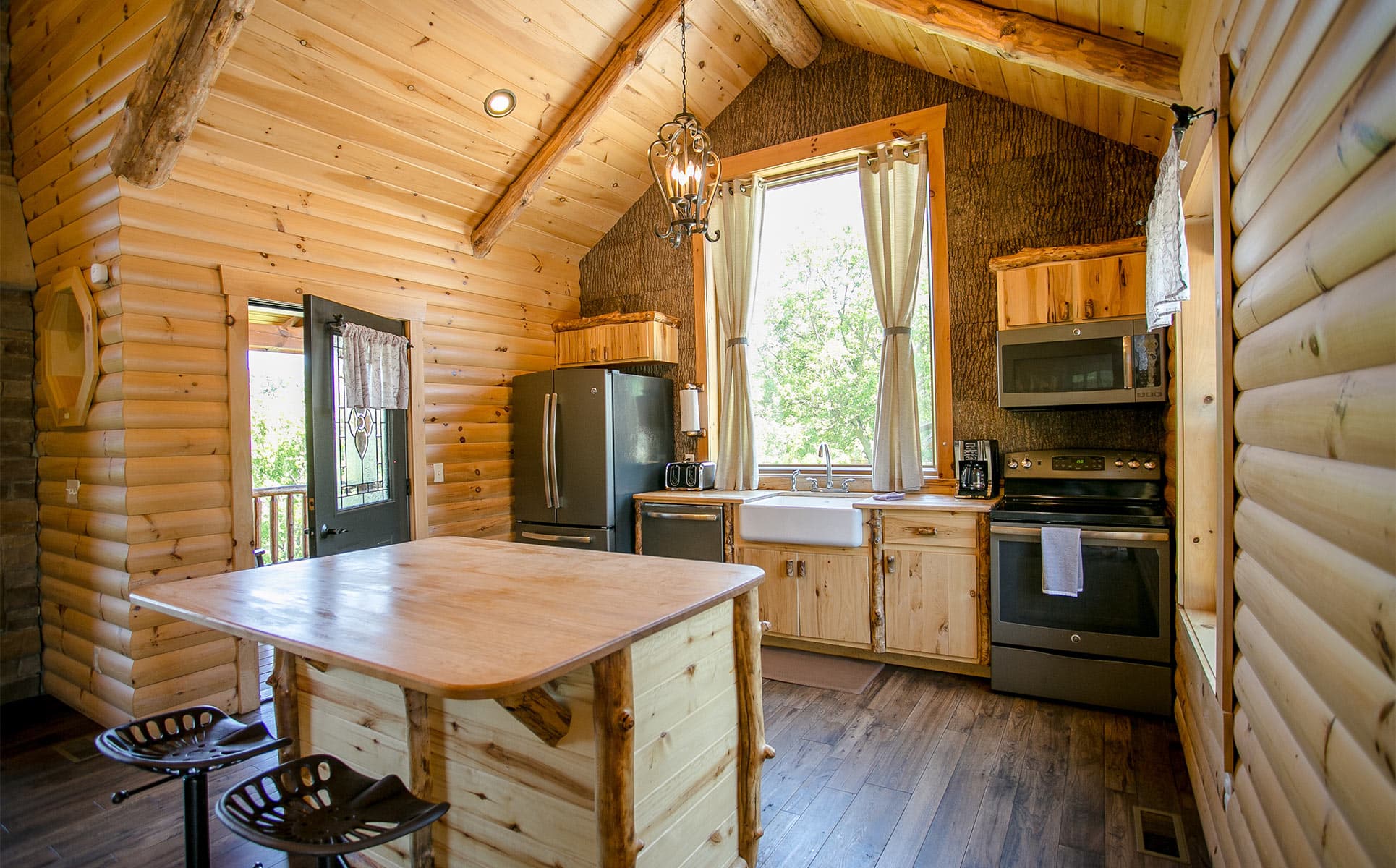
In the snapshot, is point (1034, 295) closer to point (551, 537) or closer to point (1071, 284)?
point (1071, 284)

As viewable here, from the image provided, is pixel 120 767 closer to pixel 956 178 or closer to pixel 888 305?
pixel 888 305

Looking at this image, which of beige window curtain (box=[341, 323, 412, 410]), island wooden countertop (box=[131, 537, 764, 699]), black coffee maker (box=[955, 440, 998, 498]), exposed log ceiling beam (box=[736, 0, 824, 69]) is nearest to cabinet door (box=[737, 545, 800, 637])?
black coffee maker (box=[955, 440, 998, 498])

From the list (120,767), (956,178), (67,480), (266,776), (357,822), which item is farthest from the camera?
(956,178)

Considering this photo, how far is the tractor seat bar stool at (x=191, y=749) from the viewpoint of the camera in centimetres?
153

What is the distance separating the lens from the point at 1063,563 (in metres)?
3.17

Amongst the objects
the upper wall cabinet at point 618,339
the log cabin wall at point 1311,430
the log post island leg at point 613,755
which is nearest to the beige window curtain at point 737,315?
the upper wall cabinet at point 618,339

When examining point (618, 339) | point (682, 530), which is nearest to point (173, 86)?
point (618, 339)

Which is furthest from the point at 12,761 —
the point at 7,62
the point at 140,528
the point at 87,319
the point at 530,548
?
the point at 7,62

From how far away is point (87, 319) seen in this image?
3.25m

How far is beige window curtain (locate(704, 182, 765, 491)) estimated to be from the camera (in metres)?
4.74

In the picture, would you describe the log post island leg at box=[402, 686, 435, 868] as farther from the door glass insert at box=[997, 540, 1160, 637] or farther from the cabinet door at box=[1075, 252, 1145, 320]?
the cabinet door at box=[1075, 252, 1145, 320]

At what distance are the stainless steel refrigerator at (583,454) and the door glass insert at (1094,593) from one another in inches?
90.9

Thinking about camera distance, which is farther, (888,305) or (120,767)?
(888,305)

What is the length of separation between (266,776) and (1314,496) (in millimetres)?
2054
